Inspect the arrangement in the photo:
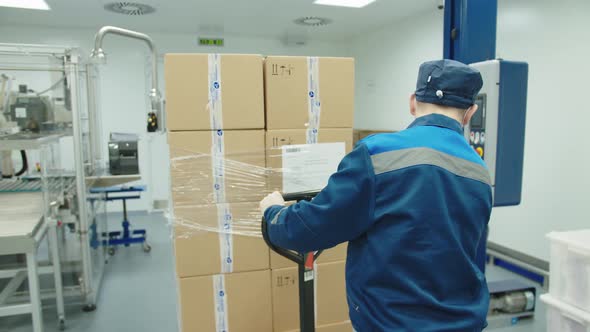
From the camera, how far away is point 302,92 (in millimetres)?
1995

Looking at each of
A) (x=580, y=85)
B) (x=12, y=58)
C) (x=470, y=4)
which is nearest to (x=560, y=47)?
(x=580, y=85)

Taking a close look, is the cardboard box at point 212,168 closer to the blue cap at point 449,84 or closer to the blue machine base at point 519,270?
the blue cap at point 449,84

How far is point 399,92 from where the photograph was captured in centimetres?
551

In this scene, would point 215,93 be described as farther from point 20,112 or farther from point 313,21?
point 313,21

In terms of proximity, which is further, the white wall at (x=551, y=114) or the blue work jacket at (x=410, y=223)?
the white wall at (x=551, y=114)

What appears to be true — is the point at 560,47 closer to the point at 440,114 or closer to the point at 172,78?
the point at 440,114

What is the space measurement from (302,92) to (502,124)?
1030 millimetres

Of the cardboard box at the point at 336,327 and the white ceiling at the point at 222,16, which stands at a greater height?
the white ceiling at the point at 222,16

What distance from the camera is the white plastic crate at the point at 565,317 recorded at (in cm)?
206

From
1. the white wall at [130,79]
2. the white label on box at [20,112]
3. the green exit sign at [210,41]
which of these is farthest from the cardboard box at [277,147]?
the green exit sign at [210,41]

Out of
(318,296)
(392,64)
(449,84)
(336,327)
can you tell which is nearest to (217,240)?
(318,296)

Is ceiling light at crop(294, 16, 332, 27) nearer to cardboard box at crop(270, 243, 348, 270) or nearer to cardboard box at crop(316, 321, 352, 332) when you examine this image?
cardboard box at crop(270, 243, 348, 270)

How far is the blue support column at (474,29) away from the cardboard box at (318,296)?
761mm

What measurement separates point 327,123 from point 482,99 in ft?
2.61
